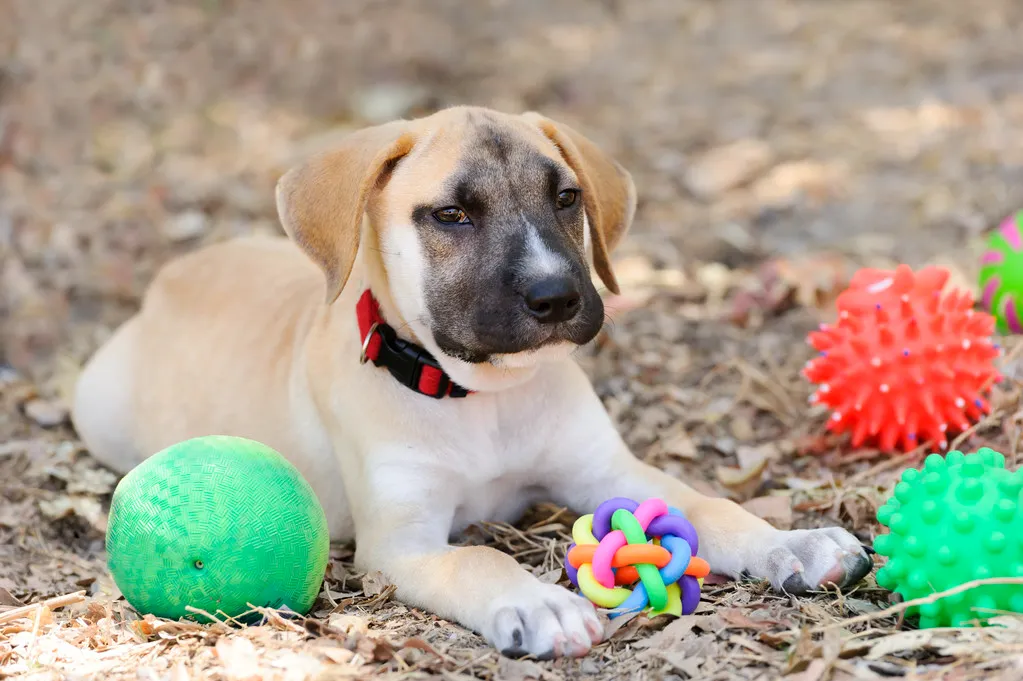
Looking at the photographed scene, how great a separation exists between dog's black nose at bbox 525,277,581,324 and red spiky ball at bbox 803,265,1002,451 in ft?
5.32

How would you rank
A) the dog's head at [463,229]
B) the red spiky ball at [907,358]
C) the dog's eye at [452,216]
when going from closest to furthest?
the dog's head at [463,229] < the dog's eye at [452,216] < the red spiky ball at [907,358]

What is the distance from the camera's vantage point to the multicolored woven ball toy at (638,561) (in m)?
3.67

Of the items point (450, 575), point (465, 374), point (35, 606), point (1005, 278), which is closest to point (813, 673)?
point (450, 575)

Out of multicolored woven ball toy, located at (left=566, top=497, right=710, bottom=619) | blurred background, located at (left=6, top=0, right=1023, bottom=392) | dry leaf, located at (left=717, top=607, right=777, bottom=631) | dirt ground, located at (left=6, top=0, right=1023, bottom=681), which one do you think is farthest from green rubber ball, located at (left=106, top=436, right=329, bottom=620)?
blurred background, located at (left=6, top=0, right=1023, bottom=392)

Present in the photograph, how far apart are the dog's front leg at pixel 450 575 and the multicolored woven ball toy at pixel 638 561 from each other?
0.12m

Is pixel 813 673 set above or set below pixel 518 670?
above

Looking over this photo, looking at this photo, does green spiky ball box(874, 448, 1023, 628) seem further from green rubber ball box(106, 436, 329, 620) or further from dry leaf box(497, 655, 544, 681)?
green rubber ball box(106, 436, 329, 620)

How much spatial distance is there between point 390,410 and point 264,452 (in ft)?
1.90

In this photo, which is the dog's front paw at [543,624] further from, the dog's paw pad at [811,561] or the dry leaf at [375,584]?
the dog's paw pad at [811,561]

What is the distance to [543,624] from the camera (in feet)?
11.6

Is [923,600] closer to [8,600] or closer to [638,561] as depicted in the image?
[638,561]

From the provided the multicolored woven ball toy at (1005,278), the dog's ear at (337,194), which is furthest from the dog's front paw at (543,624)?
the multicolored woven ball toy at (1005,278)

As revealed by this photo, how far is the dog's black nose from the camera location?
3.98 m

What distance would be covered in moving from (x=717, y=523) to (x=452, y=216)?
1.45m
